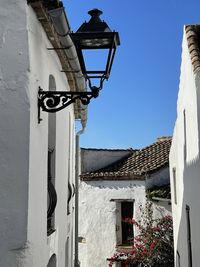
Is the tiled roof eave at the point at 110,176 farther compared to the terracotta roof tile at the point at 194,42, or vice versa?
the tiled roof eave at the point at 110,176

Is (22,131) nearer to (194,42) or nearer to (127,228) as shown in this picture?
(194,42)

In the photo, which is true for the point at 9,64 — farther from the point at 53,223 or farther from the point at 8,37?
the point at 53,223

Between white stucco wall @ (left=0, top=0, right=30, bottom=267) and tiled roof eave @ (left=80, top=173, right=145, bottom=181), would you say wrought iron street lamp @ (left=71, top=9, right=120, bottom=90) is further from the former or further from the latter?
tiled roof eave @ (left=80, top=173, right=145, bottom=181)

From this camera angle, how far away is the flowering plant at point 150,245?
536 inches

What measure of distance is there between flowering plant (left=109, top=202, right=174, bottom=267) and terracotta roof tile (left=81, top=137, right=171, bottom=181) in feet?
4.99

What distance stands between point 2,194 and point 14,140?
530 millimetres

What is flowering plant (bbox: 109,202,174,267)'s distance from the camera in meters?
13.6

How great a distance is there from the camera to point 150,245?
14109 mm

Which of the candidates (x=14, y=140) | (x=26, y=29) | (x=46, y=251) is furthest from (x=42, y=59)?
(x=46, y=251)

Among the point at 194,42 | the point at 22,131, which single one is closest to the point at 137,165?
the point at 194,42

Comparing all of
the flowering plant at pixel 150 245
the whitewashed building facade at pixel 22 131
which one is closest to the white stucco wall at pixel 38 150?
the whitewashed building facade at pixel 22 131

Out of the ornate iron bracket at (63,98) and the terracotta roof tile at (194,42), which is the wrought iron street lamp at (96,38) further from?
the terracotta roof tile at (194,42)

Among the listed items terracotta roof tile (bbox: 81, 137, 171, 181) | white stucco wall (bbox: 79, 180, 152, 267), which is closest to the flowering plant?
white stucco wall (bbox: 79, 180, 152, 267)

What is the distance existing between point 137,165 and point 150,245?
427cm
